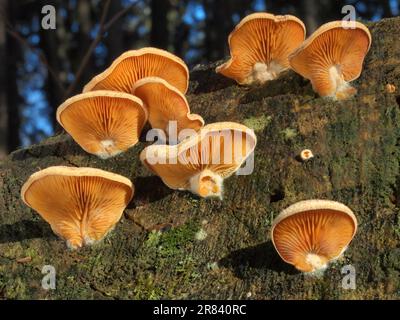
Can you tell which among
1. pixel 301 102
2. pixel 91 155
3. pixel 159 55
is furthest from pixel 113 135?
pixel 301 102

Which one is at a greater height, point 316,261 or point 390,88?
point 390,88

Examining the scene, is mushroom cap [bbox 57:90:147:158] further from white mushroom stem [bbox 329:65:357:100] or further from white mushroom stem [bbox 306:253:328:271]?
white mushroom stem [bbox 306:253:328:271]

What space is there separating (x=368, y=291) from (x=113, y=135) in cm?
209

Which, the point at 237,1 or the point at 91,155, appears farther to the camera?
the point at 237,1

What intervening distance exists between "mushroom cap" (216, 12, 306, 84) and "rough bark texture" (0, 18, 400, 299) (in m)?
0.27

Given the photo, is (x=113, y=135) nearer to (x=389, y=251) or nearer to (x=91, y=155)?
(x=91, y=155)

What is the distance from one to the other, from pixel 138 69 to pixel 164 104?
44 centimetres

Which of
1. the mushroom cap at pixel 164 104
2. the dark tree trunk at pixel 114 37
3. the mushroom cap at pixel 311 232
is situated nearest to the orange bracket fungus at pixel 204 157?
the mushroom cap at pixel 164 104

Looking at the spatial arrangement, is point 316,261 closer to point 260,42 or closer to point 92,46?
point 260,42

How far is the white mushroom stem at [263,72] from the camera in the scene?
4.20m

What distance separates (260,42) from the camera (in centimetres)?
418

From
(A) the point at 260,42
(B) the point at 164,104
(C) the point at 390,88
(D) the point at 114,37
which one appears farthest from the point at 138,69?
(D) the point at 114,37

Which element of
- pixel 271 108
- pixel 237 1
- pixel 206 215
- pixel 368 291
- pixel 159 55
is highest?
pixel 237 1

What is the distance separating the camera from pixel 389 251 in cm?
284
